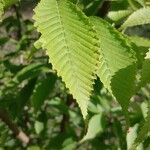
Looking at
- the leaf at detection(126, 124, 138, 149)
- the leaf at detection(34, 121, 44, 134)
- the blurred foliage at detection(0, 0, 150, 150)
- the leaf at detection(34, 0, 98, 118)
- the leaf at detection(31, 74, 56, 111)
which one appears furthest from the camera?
the leaf at detection(34, 121, 44, 134)

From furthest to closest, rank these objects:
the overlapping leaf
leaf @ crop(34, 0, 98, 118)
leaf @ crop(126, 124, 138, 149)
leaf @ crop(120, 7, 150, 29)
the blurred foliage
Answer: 1. the blurred foliage
2. leaf @ crop(126, 124, 138, 149)
3. the overlapping leaf
4. leaf @ crop(120, 7, 150, 29)
5. leaf @ crop(34, 0, 98, 118)

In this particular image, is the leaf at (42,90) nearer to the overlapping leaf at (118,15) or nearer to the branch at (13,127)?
the branch at (13,127)

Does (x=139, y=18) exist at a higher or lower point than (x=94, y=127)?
higher

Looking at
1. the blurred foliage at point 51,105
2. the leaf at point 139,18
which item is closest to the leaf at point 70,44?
the leaf at point 139,18

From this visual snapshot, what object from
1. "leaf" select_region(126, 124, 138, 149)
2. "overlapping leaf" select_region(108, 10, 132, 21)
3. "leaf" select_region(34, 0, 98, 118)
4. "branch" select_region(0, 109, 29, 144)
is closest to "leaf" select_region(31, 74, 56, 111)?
"branch" select_region(0, 109, 29, 144)

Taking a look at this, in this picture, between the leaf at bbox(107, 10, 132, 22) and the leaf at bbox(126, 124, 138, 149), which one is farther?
the leaf at bbox(126, 124, 138, 149)

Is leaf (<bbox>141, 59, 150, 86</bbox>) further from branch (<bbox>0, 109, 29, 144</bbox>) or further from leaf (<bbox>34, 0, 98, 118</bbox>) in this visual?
branch (<bbox>0, 109, 29, 144</bbox>)

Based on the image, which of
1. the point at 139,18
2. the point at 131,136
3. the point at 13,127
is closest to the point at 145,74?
the point at 139,18

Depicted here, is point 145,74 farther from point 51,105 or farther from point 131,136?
point 51,105
